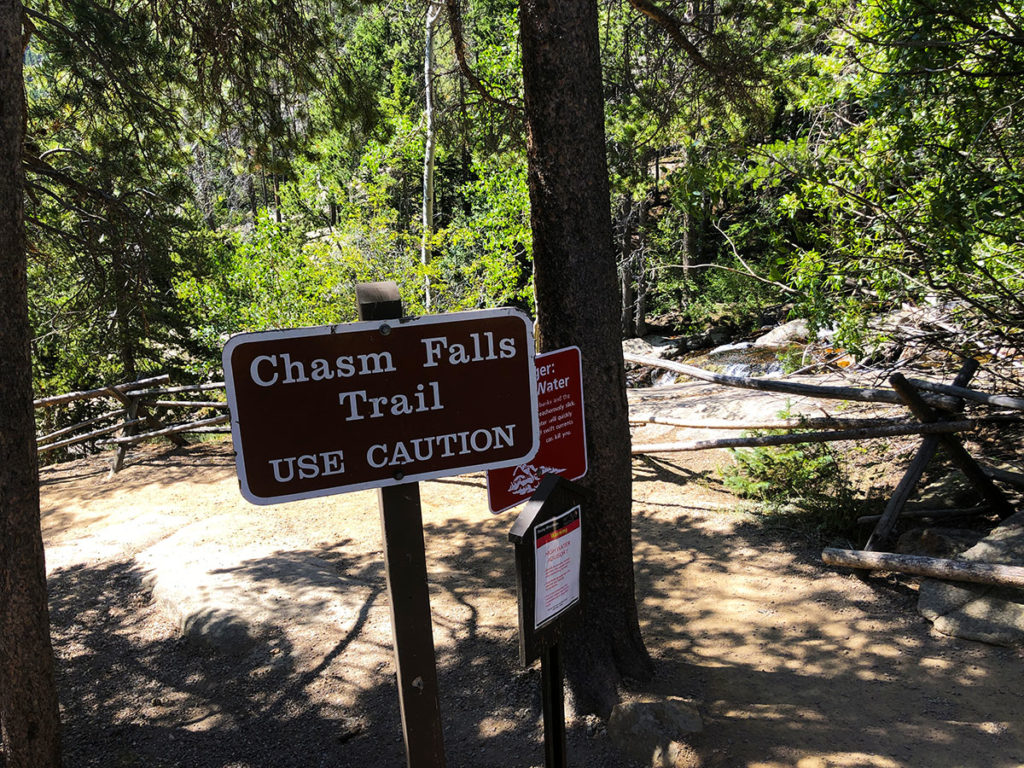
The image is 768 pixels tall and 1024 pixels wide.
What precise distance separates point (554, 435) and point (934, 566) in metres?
2.77

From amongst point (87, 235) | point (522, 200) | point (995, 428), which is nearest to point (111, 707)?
point (87, 235)

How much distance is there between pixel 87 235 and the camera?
262 inches

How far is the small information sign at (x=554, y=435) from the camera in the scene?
3182 mm

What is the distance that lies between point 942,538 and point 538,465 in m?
3.49

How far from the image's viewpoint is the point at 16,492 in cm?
346

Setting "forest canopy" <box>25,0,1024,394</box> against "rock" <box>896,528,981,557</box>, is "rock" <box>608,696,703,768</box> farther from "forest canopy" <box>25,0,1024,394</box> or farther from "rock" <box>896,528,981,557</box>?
"forest canopy" <box>25,0,1024,394</box>

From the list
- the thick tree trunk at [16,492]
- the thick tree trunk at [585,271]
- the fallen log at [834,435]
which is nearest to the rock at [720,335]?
the fallen log at [834,435]

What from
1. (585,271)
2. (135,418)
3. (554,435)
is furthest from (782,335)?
(554,435)

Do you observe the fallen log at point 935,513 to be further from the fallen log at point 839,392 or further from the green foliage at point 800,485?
the fallen log at point 839,392

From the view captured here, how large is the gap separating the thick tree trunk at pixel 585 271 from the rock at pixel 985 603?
2.03 m

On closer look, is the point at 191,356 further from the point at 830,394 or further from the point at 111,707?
the point at 830,394

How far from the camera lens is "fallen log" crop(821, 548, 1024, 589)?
421 centimetres

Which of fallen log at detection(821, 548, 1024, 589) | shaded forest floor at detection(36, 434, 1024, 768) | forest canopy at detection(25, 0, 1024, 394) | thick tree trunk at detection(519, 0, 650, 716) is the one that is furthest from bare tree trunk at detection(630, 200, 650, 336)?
thick tree trunk at detection(519, 0, 650, 716)

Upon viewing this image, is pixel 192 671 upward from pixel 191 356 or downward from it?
downward
